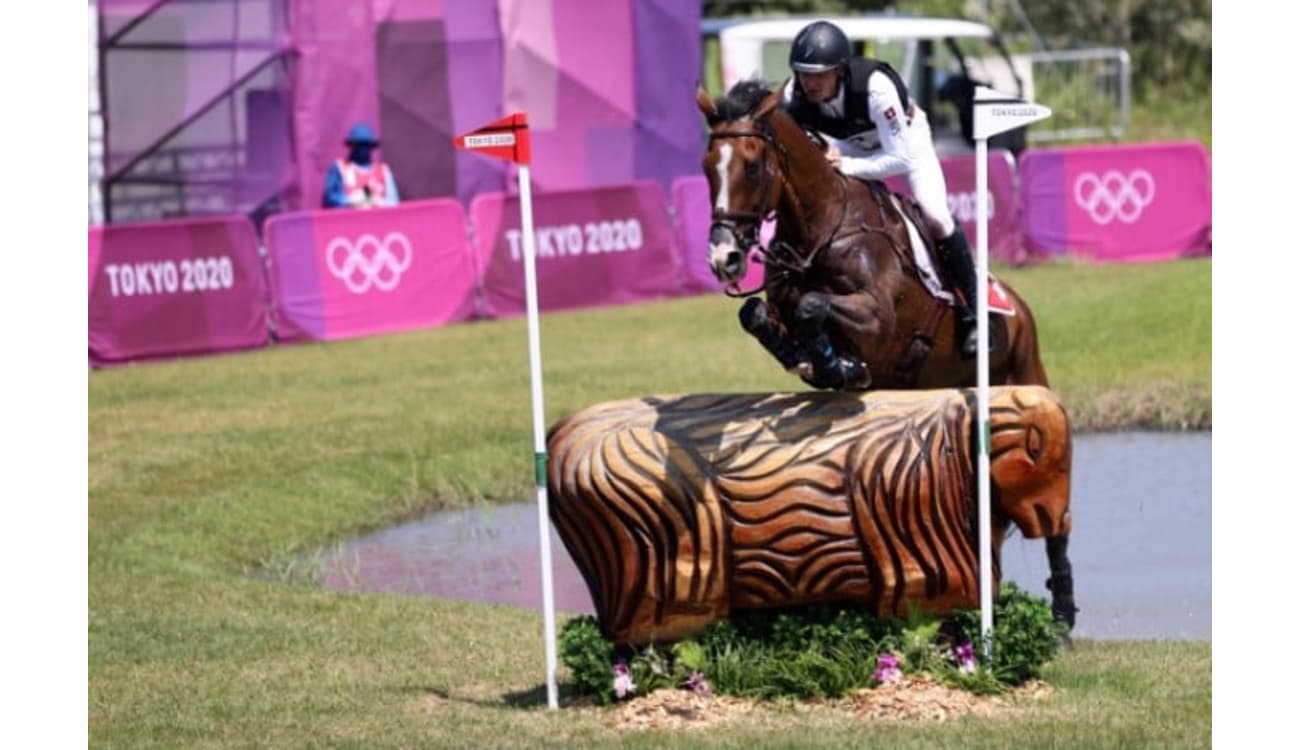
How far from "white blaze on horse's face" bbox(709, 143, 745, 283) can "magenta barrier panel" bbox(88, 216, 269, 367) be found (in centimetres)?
1300

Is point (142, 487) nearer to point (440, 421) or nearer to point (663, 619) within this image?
point (440, 421)

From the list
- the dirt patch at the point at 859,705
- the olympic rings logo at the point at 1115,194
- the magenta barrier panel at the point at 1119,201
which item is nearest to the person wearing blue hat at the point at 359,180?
the magenta barrier panel at the point at 1119,201

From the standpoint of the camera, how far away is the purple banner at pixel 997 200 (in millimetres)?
25359

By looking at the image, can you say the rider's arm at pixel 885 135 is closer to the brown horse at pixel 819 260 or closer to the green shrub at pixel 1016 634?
the brown horse at pixel 819 260

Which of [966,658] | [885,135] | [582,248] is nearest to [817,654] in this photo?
[966,658]

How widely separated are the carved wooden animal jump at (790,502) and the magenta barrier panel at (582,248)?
46.1 feet

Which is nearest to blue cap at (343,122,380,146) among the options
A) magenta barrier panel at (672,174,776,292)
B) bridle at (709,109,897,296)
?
magenta barrier panel at (672,174,776,292)

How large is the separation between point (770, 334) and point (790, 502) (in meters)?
0.72

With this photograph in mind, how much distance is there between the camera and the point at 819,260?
9.92 metres

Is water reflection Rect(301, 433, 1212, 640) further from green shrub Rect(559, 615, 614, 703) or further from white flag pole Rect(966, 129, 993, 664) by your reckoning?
green shrub Rect(559, 615, 614, 703)

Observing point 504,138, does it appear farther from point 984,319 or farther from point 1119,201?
point 1119,201

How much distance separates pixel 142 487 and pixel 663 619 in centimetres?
745

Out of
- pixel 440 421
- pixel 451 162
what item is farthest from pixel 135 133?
pixel 440 421

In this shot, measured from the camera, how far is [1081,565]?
1300cm
